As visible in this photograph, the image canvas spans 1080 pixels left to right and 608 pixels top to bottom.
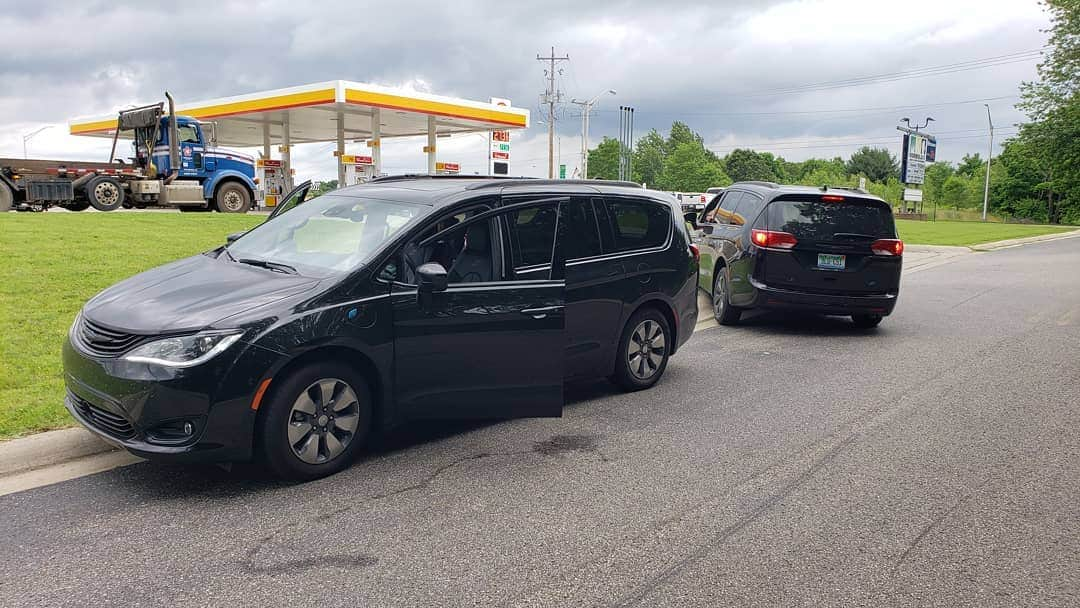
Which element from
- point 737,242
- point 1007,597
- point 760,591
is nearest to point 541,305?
point 760,591

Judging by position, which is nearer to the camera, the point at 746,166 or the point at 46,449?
the point at 46,449

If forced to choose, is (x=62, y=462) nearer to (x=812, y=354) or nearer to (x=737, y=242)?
(x=812, y=354)

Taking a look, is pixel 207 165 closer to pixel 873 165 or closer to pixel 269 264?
pixel 269 264

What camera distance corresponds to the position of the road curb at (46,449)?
4.73 m

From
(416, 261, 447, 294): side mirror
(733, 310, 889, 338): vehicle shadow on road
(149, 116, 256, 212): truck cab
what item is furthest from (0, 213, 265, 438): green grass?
(733, 310, 889, 338): vehicle shadow on road

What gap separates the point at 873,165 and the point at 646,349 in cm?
14051

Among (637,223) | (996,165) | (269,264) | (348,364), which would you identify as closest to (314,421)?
(348,364)

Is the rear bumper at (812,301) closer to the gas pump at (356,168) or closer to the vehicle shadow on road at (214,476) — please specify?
the vehicle shadow on road at (214,476)

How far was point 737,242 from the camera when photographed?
33.9 feet

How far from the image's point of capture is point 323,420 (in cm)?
468

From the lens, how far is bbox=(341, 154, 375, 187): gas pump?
39219 millimetres

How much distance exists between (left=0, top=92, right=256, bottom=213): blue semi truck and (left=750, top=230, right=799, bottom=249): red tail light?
16819mm

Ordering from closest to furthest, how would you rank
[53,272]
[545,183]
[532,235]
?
[532,235] < [545,183] < [53,272]

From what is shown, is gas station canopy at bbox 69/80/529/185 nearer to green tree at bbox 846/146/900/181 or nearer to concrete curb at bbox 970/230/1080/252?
concrete curb at bbox 970/230/1080/252
